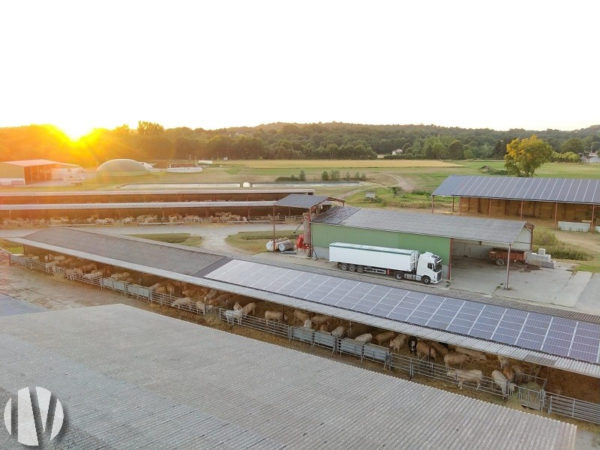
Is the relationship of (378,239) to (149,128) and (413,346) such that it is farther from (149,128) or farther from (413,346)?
(149,128)

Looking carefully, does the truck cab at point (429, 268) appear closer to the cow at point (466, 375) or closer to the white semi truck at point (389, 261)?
the white semi truck at point (389, 261)

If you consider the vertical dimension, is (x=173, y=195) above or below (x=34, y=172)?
below

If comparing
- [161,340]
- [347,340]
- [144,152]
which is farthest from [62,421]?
[144,152]

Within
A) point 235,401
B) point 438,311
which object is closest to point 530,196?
point 438,311

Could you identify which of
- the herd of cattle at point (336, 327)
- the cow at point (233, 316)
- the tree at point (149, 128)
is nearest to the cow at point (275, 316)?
the herd of cattle at point (336, 327)

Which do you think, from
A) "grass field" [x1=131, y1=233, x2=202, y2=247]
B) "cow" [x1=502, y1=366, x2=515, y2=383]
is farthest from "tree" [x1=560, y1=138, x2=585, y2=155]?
"cow" [x1=502, y1=366, x2=515, y2=383]

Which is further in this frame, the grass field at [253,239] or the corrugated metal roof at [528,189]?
the corrugated metal roof at [528,189]
